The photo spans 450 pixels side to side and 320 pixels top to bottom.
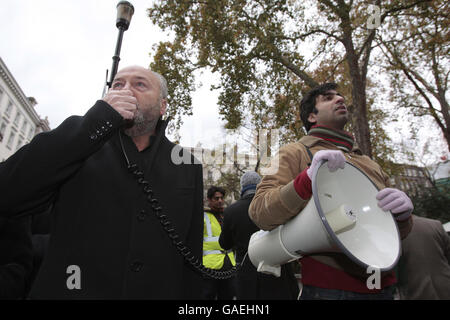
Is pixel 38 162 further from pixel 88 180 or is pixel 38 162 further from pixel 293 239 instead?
pixel 293 239

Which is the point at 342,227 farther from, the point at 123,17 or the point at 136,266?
the point at 123,17

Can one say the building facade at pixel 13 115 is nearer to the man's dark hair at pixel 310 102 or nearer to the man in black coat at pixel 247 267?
the man in black coat at pixel 247 267

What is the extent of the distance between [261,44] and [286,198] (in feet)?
25.8

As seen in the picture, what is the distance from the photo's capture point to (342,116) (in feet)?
7.39

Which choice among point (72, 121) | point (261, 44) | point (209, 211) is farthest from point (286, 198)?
point (261, 44)

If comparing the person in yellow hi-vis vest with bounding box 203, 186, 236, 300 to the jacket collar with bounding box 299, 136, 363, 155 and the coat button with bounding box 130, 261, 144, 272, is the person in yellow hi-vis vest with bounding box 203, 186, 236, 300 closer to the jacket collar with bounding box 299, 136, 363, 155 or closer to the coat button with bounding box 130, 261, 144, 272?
the jacket collar with bounding box 299, 136, 363, 155

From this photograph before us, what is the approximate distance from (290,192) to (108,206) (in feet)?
2.97

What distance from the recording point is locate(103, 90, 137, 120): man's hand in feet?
4.10

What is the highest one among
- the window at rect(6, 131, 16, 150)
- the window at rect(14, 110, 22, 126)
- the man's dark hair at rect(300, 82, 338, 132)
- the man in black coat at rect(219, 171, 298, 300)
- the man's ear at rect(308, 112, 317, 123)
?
the window at rect(14, 110, 22, 126)

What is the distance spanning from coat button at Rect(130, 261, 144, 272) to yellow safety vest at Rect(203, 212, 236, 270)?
2.88 metres

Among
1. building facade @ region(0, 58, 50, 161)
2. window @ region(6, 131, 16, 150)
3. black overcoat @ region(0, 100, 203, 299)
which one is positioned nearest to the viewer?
black overcoat @ region(0, 100, 203, 299)

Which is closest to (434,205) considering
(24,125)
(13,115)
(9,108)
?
(9,108)

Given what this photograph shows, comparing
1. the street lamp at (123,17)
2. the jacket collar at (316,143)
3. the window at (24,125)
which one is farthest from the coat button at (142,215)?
the window at (24,125)
